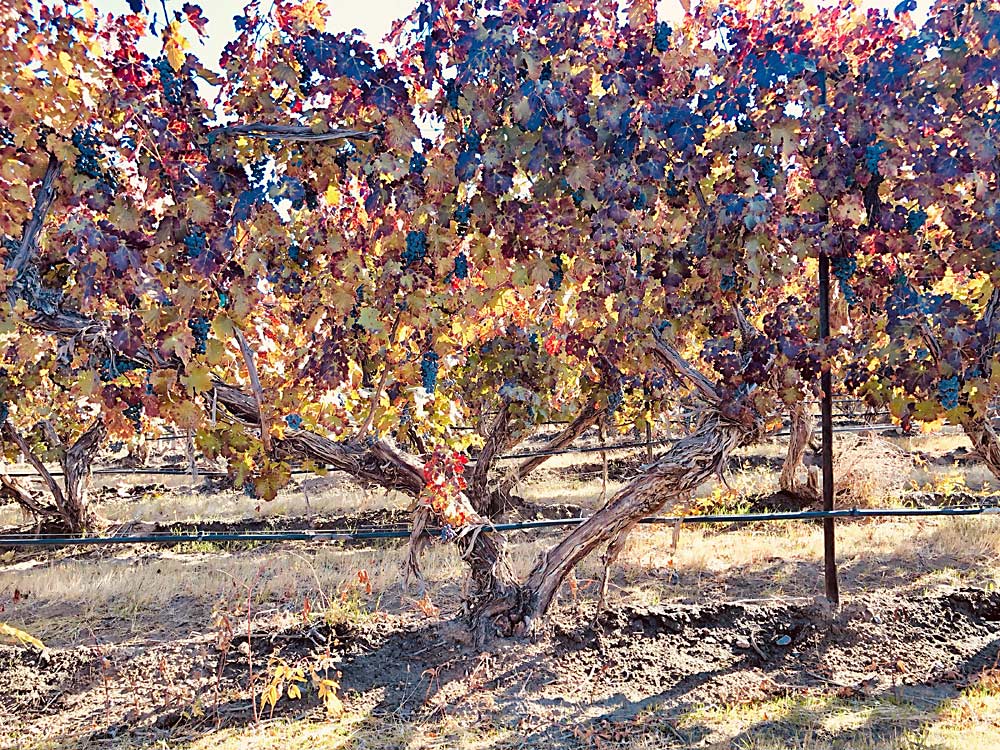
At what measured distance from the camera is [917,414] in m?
3.16

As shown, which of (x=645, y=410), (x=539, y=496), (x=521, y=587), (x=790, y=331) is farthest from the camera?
(x=539, y=496)

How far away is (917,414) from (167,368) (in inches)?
124

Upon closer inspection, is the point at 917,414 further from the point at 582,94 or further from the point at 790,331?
the point at 582,94

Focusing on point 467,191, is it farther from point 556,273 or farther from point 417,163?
→ point 556,273

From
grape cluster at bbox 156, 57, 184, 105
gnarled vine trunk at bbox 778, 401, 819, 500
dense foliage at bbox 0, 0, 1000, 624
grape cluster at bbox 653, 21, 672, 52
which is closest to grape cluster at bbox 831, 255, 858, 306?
dense foliage at bbox 0, 0, 1000, 624

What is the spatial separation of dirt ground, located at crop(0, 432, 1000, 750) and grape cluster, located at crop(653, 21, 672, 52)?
272cm

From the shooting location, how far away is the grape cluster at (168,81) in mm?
2775

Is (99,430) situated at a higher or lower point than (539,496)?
higher

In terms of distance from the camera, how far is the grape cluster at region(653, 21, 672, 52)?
2879 mm

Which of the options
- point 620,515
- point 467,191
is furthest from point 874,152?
point 620,515

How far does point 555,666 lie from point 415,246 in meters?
2.16

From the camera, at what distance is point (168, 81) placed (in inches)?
110

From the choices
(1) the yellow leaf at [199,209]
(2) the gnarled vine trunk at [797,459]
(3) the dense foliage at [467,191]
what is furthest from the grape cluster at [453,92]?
(2) the gnarled vine trunk at [797,459]

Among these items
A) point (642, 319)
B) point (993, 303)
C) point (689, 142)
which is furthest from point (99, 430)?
point (993, 303)
